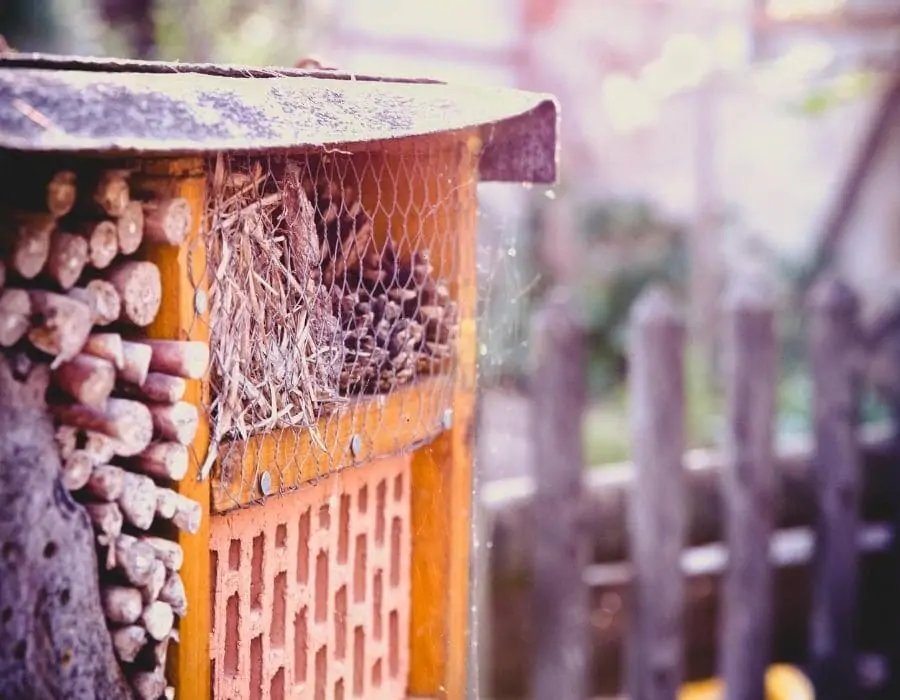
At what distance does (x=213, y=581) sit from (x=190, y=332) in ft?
1.57

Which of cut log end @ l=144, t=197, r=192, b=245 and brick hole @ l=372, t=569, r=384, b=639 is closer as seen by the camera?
cut log end @ l=144, t=197, r=192, b=245

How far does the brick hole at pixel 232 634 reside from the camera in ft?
6.45

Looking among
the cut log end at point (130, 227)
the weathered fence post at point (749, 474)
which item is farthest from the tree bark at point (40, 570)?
the weathered fence post at point (749, 474)

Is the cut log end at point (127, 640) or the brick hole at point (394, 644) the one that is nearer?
the cut log end at point (127, 640)

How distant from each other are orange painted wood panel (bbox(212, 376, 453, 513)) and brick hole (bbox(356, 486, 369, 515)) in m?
0.13

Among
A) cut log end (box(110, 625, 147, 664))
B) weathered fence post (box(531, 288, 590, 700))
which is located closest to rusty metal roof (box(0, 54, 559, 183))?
cut log end (box(110, 625, 147, 664))

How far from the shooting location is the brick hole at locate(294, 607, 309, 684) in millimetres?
2195

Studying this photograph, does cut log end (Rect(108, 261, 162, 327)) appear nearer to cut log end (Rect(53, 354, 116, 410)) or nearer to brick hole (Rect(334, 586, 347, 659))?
cut log end (Rect(53, 354, 116, 410))

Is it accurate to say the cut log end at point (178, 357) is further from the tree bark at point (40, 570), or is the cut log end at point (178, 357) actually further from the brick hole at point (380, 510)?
the brick hole at point (380, 510)

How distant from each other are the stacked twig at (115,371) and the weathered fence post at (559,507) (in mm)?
2671

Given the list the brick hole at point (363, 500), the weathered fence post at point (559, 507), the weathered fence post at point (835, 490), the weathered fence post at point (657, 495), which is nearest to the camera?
the brick hole at point (363, 500)

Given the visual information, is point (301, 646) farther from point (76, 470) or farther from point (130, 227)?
point (130, 227)

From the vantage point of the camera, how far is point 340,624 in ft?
7.75

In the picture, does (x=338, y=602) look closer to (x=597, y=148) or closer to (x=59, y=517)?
(x=59, y=517)
